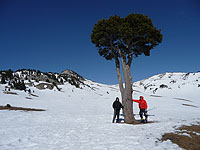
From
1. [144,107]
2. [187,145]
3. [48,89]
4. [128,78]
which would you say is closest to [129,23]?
[128,78]

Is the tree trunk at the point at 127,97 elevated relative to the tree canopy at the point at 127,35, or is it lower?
lower

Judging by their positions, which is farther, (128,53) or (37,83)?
(37,83)

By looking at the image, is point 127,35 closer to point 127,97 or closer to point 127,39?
point 127,39

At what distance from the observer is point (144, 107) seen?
14258 millimetres

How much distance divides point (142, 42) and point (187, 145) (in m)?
10.5

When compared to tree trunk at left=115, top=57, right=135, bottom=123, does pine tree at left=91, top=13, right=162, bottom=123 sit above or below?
above

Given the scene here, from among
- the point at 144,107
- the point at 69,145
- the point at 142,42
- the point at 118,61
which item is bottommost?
the point at 69,145

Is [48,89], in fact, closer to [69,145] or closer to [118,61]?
[118,61]

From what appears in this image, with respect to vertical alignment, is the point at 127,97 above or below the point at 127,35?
below

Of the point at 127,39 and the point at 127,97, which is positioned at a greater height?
the point at 127,39

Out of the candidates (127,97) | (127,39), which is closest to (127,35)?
(127,39)

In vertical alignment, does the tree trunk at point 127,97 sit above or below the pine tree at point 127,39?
below

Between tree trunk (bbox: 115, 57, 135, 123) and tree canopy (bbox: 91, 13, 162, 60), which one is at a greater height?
tree canopy (bbox: 91, 13, 162, 60)

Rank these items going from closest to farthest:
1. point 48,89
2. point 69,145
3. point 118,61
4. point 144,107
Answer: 1. point 69,145
2. point 144,107
3. point 118,61
4. point 48,89
